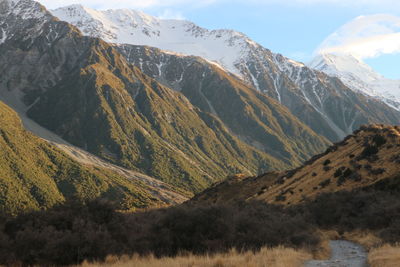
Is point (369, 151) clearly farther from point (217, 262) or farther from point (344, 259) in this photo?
point (217, 262)

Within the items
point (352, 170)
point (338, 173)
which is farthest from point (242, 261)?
point (338, 173)

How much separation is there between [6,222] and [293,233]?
19354mm

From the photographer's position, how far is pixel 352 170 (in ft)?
219

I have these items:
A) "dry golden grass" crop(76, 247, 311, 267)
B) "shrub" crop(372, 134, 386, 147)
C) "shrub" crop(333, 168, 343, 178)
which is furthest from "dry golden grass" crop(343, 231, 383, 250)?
"shrub" crop(372, 134, 386, 147)

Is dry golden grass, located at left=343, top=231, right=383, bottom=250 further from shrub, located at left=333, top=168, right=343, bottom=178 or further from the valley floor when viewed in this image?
shrub, located at left=333, top=168, right=343, bottom=178

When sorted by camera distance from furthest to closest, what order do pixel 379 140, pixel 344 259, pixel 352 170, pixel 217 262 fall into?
pixel 379 140, pixel 352 170, pixel 344 259, pixel 217 262

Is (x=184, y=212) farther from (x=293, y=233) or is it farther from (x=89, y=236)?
(x=293, y=233)

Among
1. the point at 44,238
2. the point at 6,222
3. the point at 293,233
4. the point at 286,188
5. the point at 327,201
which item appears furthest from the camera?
the point at 286,188

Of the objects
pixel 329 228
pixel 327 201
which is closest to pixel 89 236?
pixel 329 228

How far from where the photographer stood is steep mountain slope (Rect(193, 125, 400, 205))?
6125cm

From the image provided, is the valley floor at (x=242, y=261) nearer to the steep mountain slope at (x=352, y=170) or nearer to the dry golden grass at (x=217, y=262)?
the dry golden grass at (x=217, y=262)

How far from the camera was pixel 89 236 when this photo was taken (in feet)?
66.6

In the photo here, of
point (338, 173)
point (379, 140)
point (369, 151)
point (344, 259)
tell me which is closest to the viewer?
point (344, 259)

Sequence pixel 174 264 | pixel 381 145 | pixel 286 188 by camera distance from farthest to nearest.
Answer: pixel 286 188
pixel 381 145
pixel 174 264
